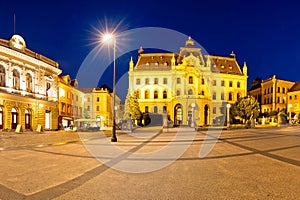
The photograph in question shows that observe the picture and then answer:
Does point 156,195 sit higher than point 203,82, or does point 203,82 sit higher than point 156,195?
point 203,82

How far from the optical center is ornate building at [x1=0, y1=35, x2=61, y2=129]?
31844mm

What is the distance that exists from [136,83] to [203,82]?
749 inches

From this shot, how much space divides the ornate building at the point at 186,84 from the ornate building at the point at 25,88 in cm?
2822

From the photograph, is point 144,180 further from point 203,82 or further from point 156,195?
point 203,82

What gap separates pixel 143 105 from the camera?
65000 millimetres

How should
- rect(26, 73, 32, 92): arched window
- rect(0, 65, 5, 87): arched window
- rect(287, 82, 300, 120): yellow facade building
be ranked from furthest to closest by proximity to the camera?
rect(287, 82, 300, 120): yellow facade building, rect(26, 73, 32, 92): arched window, rect(0, 65, 5, 87): arched window

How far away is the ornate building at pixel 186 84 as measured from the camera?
57656 mm

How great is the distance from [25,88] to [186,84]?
3741 centimetres

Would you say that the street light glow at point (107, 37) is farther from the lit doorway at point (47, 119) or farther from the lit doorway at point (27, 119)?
the lit doorway at point (47, 119)

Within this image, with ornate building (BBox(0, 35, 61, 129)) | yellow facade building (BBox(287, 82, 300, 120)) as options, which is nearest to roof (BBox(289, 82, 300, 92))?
yellow facade building (BBox(287, 82, 300, 120))

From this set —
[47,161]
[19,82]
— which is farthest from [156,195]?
[19,82]

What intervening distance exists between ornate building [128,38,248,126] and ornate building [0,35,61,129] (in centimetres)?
2822

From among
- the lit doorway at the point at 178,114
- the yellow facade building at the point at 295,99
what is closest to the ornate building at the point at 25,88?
the lit doorway at the point at 178,114

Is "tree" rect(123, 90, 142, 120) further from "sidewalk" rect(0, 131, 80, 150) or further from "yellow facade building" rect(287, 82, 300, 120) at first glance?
"yellow facade building" rect(287, 82, 300, 120)
